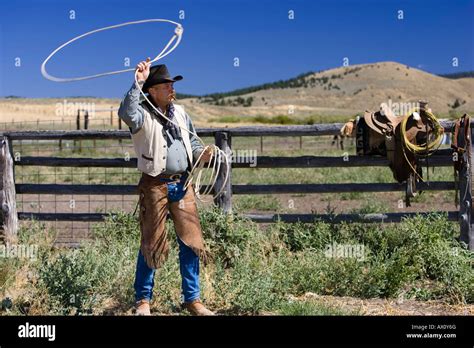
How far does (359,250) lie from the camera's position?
6570 millimetres

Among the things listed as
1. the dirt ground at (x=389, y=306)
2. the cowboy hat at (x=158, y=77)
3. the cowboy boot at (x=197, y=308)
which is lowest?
the dirt ground at (x=389, y=306)

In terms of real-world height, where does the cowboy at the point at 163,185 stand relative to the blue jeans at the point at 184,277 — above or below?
above

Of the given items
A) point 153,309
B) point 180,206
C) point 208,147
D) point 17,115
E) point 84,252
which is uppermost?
point 17,115

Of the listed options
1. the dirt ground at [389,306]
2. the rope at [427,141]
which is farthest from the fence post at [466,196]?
the dirt ground at [389,306]

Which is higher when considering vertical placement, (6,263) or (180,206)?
(180,206)

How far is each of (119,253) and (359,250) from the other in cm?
233

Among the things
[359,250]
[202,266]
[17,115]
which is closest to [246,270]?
[202,266]

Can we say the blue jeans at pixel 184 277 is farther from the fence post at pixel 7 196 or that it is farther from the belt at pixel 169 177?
the fence post at pixel 7 196

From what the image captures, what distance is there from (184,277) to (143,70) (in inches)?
63.9

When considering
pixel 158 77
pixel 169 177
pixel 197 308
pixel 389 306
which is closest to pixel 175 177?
pixel 169 177

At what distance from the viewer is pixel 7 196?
26.6 feet

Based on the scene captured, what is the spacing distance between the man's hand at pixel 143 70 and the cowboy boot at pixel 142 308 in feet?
5.61

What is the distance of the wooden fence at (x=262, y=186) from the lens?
7.30 m
